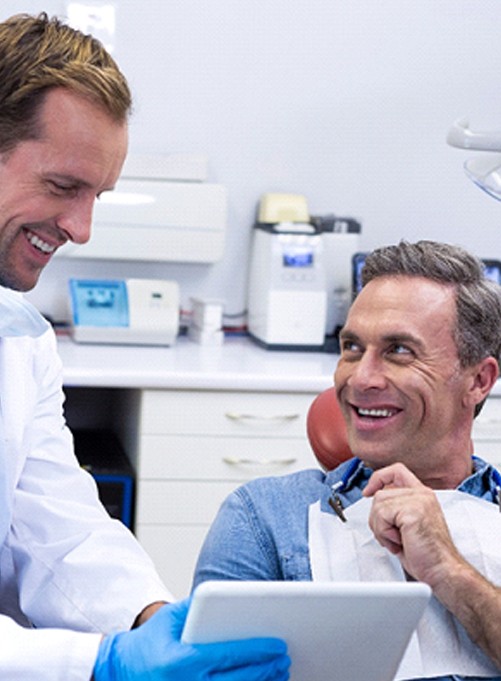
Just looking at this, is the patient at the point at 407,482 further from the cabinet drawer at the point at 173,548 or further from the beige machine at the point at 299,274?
the beige machine at the point at 299,274

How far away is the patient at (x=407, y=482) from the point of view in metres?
1.84

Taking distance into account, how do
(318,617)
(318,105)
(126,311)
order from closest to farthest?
(318,617) → (126,311) → (318,105)

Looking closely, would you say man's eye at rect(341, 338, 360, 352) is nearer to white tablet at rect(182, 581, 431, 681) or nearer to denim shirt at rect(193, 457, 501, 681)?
denim shirt at rect(193, 457, 501, 681)

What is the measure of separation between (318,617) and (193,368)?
222 cm

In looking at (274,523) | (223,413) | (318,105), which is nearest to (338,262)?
(318,105)

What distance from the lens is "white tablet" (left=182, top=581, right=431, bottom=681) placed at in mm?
1293

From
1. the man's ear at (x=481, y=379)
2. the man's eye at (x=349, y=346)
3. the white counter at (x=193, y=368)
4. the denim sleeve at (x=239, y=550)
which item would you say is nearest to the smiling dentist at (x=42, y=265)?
the denim sleeve at (x=239, y=550)

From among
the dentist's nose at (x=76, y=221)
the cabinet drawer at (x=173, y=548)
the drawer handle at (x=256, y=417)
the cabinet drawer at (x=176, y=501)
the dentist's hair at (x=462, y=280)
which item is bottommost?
the cabinet drawer at (x=173, y=548)

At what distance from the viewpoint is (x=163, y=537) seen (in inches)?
138

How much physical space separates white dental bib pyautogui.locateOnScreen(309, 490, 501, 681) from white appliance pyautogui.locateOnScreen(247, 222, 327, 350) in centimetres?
194

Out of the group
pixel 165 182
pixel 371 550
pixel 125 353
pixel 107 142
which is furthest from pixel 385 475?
pixel 165 182

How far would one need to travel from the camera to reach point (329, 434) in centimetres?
227

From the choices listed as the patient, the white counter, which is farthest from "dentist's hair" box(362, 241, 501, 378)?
the white counter

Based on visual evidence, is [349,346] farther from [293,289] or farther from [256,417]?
[293,289]
